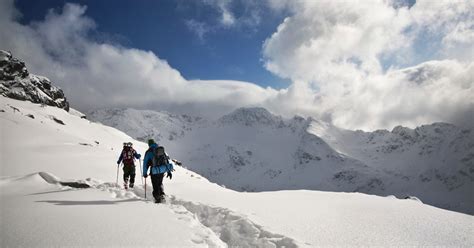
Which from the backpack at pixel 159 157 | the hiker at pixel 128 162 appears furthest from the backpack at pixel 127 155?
the backpack at pixel 159 157

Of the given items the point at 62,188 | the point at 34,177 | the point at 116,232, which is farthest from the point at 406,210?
the point at 34,177

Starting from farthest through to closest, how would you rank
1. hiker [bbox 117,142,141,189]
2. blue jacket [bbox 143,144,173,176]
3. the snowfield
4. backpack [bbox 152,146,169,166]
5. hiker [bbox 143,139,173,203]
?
1. hiker [bbox 117,142,141,189]
2. backpack [bbox 152,146,169,166]
3. blue jacket [bbox 143,144,173,176]
4. hiker [bbox 143,139,173,203]
5. the snowfield

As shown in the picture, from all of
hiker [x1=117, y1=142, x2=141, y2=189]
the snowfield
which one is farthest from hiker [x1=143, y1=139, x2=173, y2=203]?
hiker [x1=117, y1=142, x2=141, y2=189]

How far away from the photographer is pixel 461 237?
7645 millimetres

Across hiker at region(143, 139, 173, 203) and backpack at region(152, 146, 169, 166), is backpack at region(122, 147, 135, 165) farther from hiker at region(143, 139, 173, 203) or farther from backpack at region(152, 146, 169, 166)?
backpack at region(152, 146, 169, 166)

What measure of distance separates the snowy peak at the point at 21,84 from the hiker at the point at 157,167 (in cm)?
11488

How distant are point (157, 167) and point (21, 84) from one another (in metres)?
124

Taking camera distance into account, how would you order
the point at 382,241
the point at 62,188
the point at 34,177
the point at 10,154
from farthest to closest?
the point at 10,154, the point at 34,177, the point at 62,188, the point at 382,241

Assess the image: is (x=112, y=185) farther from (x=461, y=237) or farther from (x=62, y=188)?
(x=461, y=237)

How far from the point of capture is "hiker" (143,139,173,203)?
45.1ft

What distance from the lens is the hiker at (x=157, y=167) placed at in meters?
13.7

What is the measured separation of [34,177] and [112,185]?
3816 millimetres

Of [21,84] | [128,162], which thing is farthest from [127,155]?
[21,84]

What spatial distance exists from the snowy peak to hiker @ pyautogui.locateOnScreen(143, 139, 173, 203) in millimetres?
114881
